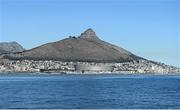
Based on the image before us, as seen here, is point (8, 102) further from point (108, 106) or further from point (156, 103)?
point (156, 103)

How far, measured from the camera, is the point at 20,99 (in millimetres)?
62188

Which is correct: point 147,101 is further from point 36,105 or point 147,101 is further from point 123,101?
point 36,105

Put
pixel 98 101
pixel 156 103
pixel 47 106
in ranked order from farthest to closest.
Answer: pixel 98 101, pixel 156 103, pixel 47 106

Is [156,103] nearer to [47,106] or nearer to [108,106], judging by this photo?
[108,106]

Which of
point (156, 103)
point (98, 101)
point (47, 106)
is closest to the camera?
point (47, 106)

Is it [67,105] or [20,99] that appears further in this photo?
[20,99]

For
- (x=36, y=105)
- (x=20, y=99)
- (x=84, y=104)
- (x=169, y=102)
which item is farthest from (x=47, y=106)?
(x=169, y=102)

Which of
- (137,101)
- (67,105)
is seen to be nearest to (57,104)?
(67,105)

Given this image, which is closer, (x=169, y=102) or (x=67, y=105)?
(x=67, y=105)

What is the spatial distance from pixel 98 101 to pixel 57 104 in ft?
23.3

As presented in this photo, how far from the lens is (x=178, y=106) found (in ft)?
178

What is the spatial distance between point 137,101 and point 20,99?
13.1 meters

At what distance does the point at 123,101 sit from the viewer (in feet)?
199

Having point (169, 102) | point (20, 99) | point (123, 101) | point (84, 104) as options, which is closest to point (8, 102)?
point (20, 99)
